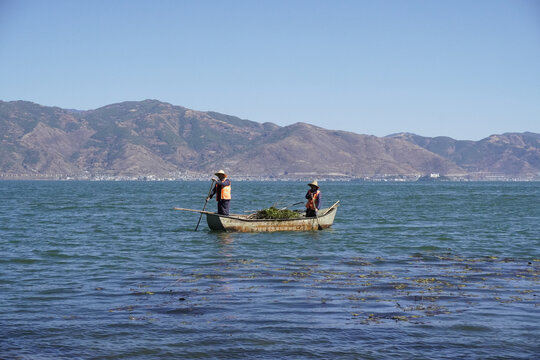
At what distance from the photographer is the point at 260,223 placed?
1172 inches

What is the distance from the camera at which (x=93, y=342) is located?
10586mm

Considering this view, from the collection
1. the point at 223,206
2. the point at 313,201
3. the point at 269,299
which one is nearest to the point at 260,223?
the point at 223,206

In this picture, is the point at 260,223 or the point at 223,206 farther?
the point at 260,223

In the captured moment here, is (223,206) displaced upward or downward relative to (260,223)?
upward

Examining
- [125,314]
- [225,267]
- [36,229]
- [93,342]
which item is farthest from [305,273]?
[36,229]

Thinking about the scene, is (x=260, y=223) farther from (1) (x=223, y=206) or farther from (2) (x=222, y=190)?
(2) (x=222, y=190)

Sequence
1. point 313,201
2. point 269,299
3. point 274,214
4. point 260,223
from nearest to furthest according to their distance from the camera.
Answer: point 269,299 → point 260,223 → point 274,214 → point 313,201

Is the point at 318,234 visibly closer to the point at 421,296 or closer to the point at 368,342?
the point at 421,296

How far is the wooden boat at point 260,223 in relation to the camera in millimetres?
29094

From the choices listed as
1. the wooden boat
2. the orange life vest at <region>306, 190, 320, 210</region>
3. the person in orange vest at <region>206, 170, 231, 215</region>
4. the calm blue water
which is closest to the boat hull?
the wooden boat

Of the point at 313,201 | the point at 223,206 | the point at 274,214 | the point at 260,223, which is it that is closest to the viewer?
the point at 223,206

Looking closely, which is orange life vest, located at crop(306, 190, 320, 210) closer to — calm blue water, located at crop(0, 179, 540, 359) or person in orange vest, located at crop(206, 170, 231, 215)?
person in orange vest, located at crop(206, 170, 231, 215)

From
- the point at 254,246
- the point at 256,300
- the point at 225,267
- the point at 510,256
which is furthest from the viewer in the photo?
the point at 254,246

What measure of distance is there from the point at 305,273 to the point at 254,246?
7294 millimetres
